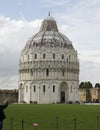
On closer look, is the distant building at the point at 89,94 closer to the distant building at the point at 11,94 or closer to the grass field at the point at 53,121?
the distant building at the point at 11,94

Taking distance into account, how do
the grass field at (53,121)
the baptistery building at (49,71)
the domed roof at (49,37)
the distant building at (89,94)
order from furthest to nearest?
the distant building at (89,94) < the domed roof at (49,37) < the baptistery building at (49,71) < the grass field at (53,121)

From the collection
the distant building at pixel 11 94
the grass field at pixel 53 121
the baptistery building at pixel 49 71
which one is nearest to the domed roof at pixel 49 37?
the baptistery building at pixel 49 71

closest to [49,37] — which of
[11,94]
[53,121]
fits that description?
[11,94]

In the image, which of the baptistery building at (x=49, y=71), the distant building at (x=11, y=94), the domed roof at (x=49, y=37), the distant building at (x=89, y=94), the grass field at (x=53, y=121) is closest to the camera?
the grass field at (x=53, y=121)

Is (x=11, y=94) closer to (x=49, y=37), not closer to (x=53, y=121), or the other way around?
(x=49, y=37)

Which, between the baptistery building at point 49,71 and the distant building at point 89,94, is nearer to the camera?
the baptistery building at point 49,71

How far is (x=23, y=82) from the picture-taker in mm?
125062

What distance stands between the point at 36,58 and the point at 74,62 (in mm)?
11058

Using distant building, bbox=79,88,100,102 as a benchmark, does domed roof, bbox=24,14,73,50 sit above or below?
above

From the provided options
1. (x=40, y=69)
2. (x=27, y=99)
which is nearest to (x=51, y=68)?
(x=40, y=69)

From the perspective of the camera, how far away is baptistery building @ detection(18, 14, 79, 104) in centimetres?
12150

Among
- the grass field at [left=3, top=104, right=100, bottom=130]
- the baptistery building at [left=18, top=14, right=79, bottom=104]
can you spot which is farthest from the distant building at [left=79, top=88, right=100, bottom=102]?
the grass field at [left=3, top=104, right=100, bottom=130]

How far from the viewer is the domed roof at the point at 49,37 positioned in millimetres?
124419

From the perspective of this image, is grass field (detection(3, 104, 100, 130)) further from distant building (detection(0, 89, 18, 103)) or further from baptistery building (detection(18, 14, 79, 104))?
distant building (detection(0, 89, 18, 103))
